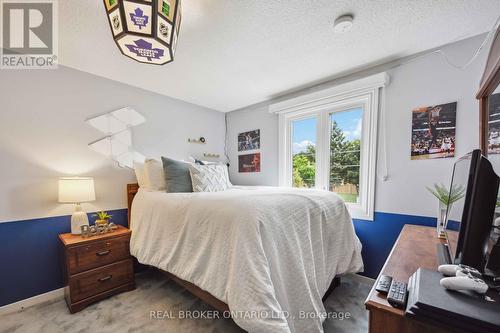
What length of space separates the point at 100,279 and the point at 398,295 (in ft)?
7.30

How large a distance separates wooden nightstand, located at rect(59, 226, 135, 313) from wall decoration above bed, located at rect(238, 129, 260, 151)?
1.98 m

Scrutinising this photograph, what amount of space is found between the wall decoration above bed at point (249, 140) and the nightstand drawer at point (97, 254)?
201 centimetres

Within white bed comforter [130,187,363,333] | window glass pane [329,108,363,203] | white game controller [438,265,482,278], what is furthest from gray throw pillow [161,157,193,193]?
white game controller [438,265,482,278]

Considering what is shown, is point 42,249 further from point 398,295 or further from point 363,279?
point 363,279

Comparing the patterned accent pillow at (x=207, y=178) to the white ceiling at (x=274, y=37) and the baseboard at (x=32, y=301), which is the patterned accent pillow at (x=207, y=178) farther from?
the baseboard at (x=32, y=301)

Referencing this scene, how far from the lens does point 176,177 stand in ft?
6.89

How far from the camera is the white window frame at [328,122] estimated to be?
2037mm

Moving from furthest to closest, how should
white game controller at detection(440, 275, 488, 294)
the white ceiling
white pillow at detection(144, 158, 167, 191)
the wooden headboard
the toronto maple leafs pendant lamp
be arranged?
the wooden headboard → white pillow at detection(144, 158, 167, 191) → the white ceiling → the toronto maple leafs pendant lamp → white game controller at detection(440, 275, 488, 294)

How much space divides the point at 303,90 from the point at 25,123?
288 cm

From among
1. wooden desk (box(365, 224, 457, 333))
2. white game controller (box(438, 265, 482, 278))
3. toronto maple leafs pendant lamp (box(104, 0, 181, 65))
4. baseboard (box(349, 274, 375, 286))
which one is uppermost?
toronto maple leafs pendant lamp (box(104, 0, 181, 65))

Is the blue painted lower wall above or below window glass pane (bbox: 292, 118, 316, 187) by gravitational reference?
below

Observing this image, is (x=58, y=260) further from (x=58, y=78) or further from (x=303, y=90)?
(x=303, y=90)

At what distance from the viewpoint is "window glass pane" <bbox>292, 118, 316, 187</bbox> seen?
8.56 ft

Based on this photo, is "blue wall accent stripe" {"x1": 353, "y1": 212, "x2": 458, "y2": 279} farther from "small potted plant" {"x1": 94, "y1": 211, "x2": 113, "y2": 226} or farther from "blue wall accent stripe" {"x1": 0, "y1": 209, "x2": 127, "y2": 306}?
"blue wall accent stripe" {"x1": 0, "y1": 209, "x2": 127, "y2": 306}
